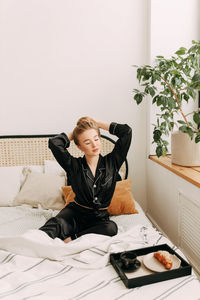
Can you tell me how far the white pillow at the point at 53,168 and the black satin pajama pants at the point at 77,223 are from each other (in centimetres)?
56

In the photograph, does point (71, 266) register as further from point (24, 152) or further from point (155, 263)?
point (24, 152)

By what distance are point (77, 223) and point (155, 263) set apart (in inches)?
25.6

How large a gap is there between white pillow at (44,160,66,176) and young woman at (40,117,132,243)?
0.60 metres

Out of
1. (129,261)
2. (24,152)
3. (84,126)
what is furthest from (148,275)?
(24,152)

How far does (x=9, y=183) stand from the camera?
223cm

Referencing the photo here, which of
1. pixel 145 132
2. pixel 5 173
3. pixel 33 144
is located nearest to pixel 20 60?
pixel 33 144

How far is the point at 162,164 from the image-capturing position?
223 cm

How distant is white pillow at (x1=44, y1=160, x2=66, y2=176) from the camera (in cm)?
234

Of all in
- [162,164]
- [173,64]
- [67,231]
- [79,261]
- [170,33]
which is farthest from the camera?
[170,33]

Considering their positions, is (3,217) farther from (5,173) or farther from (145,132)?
(145,132)

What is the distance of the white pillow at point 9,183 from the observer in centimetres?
215

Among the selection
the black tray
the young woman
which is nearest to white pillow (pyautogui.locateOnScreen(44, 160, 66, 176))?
the young woman

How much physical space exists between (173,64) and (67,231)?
1406mm

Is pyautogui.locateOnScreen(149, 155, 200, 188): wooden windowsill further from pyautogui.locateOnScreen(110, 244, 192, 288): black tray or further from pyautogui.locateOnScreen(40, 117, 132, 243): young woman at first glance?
pyautogui.locateOnScreen(110, 244, 192, 288): black tray
